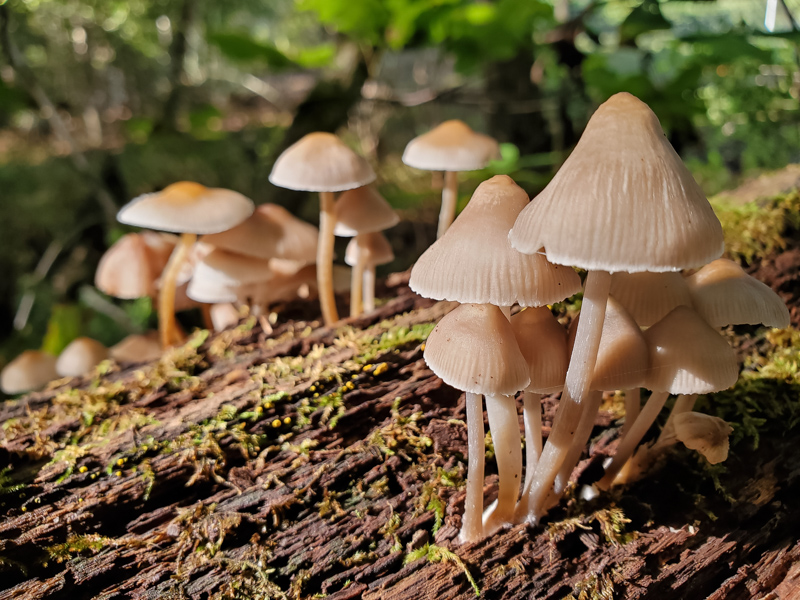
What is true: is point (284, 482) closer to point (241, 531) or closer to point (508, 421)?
point (241, 531)

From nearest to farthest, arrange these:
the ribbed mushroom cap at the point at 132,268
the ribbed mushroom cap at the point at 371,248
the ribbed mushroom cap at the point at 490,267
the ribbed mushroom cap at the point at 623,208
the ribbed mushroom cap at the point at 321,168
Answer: the ribbed mushroom cap at the point at 623,208 < the ribbed mushroom cap at the point at 490,267 < the ribbed mushroom cap at the point at 321,168 < the ribbed mushroom cap at the point at 371,248 < the ribbed mushroom cap at the point at 132,268

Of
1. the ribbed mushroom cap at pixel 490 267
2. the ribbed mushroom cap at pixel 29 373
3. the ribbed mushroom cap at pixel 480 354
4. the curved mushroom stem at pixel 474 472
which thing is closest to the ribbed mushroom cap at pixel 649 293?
the ribbed mushroom cap at pixel 490 267

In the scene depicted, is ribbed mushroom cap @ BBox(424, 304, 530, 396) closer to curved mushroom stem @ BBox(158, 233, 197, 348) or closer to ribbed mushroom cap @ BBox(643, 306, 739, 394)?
ribbed mushroom cap @ BBox(643, 306, 739, 394)

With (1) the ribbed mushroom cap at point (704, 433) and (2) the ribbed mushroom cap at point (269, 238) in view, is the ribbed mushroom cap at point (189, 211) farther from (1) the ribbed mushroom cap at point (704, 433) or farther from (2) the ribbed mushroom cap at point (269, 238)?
(1) the ribbed mushroom cap at point (704, 433)

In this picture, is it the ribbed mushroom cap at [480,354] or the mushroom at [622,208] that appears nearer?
the mushroom at [622,208]

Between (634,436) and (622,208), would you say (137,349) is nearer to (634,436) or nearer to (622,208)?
(634,436)

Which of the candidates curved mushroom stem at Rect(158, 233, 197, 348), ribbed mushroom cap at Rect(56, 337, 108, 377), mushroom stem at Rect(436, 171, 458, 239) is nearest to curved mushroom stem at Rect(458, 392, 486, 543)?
mushroom stem at Rect(436, 171, 458, 239)

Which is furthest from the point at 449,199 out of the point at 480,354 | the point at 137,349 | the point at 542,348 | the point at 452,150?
the point at 137,349
